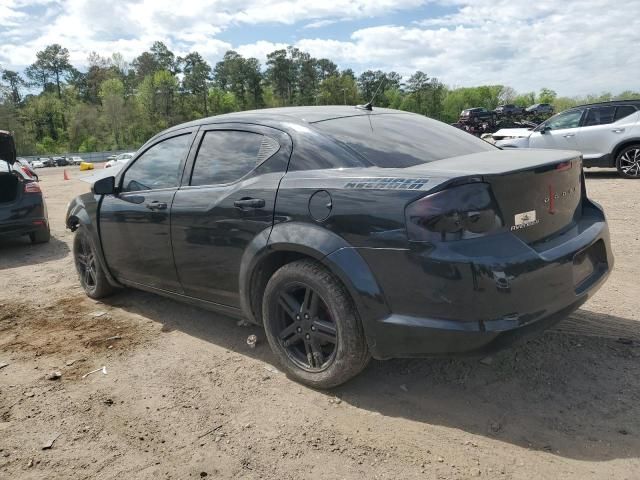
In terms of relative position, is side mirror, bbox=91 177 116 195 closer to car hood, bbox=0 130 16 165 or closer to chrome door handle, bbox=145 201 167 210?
chrome door handle, bbox=145 201 167 210

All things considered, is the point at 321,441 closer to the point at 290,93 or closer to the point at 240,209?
the point at 240,209

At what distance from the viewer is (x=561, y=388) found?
9.71 feet

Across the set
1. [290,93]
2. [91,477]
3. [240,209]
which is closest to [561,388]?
[240,209]

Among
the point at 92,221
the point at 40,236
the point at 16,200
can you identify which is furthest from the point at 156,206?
the point at 40,236

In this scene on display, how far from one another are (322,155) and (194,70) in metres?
105

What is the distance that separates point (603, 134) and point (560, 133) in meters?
0.93

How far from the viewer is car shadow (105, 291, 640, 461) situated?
2.56 metres

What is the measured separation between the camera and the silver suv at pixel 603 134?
10.8 metres

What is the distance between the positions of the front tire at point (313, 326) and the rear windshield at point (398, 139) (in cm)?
74

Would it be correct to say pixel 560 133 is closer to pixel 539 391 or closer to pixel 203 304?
pixel 539 391

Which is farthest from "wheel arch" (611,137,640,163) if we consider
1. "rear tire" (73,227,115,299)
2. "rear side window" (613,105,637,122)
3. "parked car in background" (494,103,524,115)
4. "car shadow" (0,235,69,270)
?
"parked car in background" (494,103,524,115)

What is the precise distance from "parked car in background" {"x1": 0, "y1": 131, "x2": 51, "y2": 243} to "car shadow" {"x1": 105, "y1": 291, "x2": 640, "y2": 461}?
16.8 feet

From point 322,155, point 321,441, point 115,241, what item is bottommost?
point 321,441

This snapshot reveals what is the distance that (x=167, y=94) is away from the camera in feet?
304
